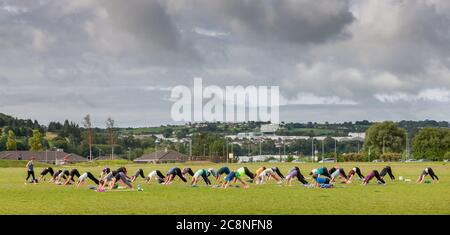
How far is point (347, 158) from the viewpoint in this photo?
157375mm

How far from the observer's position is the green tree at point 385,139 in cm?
17025

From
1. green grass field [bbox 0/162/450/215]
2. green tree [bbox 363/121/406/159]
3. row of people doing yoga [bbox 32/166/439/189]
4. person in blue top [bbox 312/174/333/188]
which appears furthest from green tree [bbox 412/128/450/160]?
green grass field [bbox 0/162/450/215]

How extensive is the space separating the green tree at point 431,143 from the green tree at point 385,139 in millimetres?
4077

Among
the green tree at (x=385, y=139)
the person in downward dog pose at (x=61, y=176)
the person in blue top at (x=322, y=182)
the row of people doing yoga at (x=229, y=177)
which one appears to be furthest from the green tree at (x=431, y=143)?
the person in downward dog pose at (x=61, y=176)

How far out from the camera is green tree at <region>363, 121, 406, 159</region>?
170250 mm

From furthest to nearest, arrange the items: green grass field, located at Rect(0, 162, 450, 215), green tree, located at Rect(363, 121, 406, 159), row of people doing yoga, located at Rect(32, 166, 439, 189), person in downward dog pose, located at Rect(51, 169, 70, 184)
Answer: green tree, located at Rect(363, 121, 406, 159) → person in downward dog pose, located at Rect(51, 169, 70, 184) → row of people doing yoga, located at Rect(32, 166, 439, 189) → green grass field, located at Rect(0, 162, 450, 215)

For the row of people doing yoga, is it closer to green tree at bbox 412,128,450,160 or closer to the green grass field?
the green grass field

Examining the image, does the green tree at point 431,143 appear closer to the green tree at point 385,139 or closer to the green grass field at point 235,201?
the green tree at point 385,139

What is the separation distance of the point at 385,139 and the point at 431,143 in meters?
12.1

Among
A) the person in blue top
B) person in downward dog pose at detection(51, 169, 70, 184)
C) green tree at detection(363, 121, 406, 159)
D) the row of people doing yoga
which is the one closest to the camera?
the row of people doing yoga

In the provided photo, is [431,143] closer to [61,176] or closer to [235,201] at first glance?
[61,176]

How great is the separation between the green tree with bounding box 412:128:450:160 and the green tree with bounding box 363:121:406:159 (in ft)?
13.4
